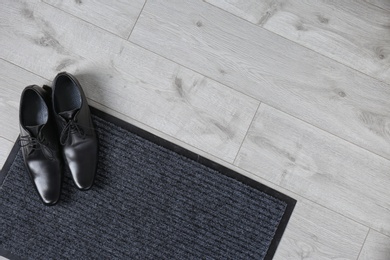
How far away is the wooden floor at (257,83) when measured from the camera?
126cm

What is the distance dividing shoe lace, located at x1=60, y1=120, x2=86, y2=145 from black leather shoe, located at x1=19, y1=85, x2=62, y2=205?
0.04 meters

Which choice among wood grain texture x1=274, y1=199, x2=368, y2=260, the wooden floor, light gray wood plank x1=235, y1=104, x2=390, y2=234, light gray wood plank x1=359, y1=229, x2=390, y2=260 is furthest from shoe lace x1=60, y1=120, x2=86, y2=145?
light gray wood plank x1=359, y1=229, x2=390, y2=260

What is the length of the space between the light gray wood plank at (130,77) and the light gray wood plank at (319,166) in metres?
0.06

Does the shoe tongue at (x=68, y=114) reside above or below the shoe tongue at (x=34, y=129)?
above

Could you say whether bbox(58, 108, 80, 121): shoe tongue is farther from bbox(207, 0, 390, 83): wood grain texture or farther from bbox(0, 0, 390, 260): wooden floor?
bbox(207, 0, 390, 83): wood grain texture

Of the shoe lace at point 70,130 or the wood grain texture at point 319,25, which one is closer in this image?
the shoe lace at point 70,130

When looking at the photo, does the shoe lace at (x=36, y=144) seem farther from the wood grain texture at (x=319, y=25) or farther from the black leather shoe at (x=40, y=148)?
the wood grain texture at (x=319, y=25)

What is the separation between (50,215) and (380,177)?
3.28ft

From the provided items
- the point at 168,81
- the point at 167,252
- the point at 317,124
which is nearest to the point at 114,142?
the point at 168,81

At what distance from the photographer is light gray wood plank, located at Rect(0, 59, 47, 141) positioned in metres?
1.26

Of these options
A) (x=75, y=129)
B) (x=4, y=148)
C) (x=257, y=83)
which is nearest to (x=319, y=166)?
(x=257, y=83)

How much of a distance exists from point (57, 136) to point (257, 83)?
628 millimetres

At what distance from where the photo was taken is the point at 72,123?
1193mm

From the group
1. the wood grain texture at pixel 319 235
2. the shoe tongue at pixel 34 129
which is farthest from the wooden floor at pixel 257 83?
the shoe tongue at pixel 34 129
